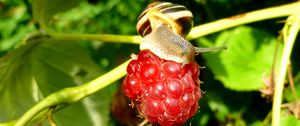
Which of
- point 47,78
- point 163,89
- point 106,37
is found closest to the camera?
point 163,89

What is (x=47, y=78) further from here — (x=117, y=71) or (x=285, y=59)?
(x=285, y=59)

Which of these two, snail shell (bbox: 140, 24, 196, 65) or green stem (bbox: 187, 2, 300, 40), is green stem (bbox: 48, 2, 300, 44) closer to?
green stem (bbox: 187, 2, 300, 40)

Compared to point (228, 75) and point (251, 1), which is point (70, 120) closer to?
point (228, 75)

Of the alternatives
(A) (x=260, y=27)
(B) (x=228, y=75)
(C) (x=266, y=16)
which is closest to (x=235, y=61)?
(B) (x=228, y=75)

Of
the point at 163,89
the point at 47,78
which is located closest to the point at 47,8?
the point at 47,78

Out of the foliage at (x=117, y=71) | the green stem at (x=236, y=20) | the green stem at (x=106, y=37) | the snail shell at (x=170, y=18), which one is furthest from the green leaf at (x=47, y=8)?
the snail shell at (x=170, y=18)

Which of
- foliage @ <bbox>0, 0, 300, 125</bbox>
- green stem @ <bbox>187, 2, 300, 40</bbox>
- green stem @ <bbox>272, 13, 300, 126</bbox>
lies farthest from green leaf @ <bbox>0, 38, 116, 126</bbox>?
green stem @ <bbox>272, 13, 300, 126</bbox>

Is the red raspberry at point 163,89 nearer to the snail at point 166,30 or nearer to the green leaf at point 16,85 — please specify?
the snail at point 166,30
